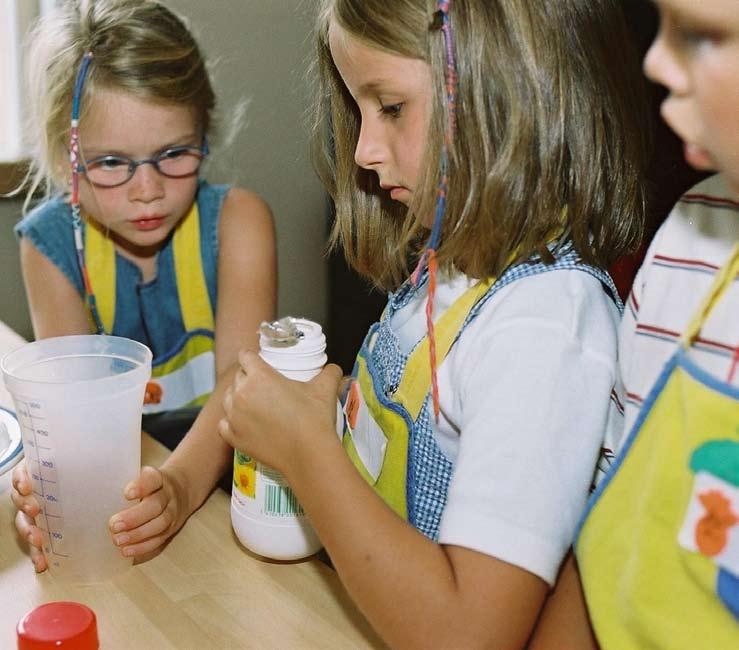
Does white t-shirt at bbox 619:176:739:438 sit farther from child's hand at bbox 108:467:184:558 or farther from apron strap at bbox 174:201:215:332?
apron strap at bbox 174:201:215:332

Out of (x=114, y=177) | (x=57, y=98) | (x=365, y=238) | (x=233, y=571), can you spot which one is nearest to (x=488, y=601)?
(x=233, y=571)

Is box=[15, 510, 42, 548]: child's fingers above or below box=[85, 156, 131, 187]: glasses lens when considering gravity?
Result: below

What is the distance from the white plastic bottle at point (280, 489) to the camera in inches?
29.4

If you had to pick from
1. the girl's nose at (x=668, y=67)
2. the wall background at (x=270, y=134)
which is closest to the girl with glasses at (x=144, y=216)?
the wall background at (x=270, y=134)

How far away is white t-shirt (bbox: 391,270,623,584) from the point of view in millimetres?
668

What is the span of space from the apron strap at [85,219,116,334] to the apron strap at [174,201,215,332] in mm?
107

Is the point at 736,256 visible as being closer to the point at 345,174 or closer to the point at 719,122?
the point at 719,122

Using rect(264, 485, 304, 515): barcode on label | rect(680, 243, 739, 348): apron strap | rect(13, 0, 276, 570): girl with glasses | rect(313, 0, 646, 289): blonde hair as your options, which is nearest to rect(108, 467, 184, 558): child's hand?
rect(264, 485, 304, 515): barcode on label

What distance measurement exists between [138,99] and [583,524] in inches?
34.7

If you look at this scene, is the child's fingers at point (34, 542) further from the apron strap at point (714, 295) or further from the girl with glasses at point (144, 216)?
the apron strap at point (714, 295)

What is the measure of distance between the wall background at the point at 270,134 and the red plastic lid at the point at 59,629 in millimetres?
1514

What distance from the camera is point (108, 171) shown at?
1278 millimetres

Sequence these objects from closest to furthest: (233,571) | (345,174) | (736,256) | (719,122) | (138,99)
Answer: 1. (719,122)
2. (736,256)
3. (233,571)
4. (345,174)
5. (138,99)

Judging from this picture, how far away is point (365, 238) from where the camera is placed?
108cm
